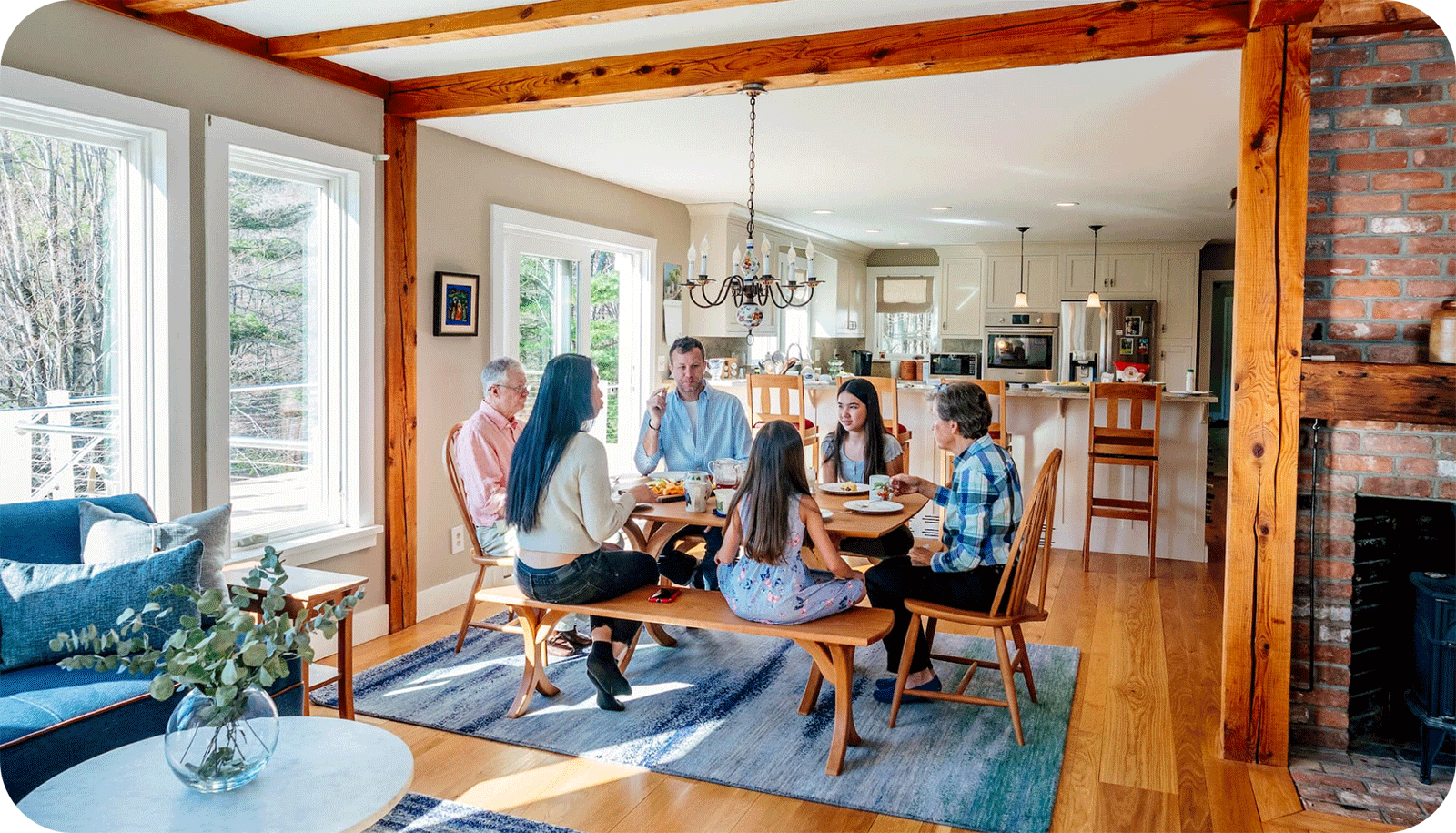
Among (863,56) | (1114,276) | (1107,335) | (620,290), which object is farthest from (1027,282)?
(863,56)

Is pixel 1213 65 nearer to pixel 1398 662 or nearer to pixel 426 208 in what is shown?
pixel 1398 662

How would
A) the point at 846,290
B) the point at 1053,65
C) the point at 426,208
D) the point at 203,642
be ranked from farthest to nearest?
1. the point at 846,290
2. the point at 426,208
3. the point at 1053,65
4. the point at 203,642

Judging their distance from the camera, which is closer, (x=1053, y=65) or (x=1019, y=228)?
(x=1053, y=65)

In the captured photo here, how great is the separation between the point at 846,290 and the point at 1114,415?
465 cm

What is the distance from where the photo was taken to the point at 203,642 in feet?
5.76

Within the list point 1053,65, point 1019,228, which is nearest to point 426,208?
point 1053,65

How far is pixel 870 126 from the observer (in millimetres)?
4578

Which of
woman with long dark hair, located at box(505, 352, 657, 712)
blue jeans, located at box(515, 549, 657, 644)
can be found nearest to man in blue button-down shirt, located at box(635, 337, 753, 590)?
blue jeans, located at box(515, 549, 657, 644)

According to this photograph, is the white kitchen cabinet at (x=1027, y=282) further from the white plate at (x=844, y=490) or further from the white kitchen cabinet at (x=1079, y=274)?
the white plate at (x=844, y=490)

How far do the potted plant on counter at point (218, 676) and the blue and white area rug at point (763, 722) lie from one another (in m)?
1.39

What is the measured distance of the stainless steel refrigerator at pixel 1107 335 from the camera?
925cm

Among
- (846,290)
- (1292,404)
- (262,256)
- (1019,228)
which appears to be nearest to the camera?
(1292,404)

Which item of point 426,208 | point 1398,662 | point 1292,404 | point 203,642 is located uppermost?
point 426,208

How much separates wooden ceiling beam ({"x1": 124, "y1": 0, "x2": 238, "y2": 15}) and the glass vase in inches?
82.2
